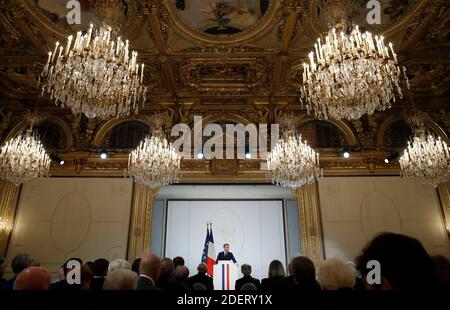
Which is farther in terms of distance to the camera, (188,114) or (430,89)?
(188,114)

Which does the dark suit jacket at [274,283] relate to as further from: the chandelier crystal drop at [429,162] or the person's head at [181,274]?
the chandelier crystal drop at [429,162]

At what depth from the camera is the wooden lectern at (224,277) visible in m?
6.94

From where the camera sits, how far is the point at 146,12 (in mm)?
6957

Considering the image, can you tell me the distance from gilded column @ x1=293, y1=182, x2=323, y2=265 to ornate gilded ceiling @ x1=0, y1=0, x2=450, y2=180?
180cm

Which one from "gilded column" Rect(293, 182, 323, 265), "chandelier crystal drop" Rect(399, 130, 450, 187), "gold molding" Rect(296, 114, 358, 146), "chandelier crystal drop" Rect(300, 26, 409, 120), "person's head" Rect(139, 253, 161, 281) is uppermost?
"gold molding" Rect(296, 114, 358, 146)

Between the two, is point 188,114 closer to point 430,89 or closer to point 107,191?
point 107,191

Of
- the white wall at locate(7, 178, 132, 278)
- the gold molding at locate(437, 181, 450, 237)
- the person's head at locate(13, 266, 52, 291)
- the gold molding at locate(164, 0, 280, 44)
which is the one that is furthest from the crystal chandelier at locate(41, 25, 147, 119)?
the gold molding at locate(437, 181, 450, 237)

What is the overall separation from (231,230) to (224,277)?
6.13 m

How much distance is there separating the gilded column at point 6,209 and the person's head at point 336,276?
9976 mm

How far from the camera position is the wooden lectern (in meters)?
6.94

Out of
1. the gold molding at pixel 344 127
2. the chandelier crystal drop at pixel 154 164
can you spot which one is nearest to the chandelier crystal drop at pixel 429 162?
the gold molding at pixel 344 127

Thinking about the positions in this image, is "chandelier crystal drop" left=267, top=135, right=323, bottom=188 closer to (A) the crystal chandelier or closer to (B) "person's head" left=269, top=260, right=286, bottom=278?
(B) "person's head" left=269, top=260, right=286, bottom=278
